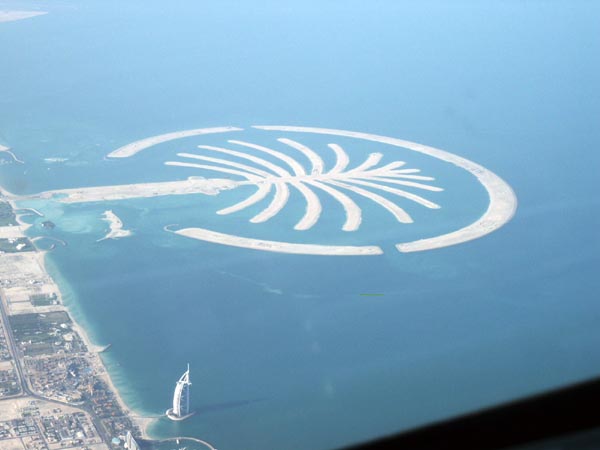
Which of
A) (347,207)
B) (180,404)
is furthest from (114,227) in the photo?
(180,404)

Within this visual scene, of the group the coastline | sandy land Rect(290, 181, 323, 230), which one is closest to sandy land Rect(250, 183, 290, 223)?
sandy land Rect(290, 181, 323, 230)

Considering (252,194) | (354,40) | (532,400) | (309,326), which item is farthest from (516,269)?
(532,400)

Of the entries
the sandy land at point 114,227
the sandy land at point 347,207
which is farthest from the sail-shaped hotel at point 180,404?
the sandy land at point 347,207

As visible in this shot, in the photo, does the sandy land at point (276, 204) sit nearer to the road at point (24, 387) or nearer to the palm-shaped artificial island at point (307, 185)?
the palm-shaped artificial island at point (307, 185)

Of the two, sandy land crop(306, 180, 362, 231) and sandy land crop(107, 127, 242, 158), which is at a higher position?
sandy land crop(306, 180, 362, 231)

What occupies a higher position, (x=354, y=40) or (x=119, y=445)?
(x=354, y=40)

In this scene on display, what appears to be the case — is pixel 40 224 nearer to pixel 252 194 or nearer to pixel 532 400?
pixel 252 194

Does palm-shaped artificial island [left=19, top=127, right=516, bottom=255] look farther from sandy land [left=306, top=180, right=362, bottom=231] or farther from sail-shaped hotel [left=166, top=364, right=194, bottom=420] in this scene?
sail-shaped hotel [left=166, top=364, right=194, bottom=420]
